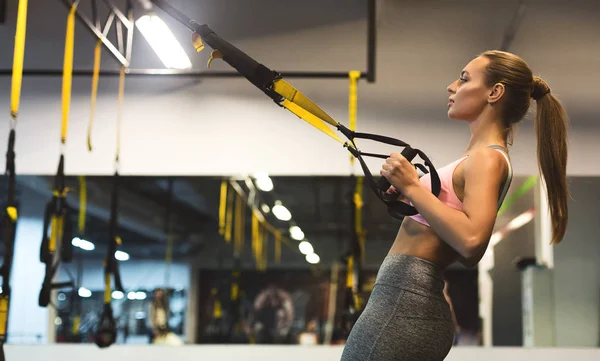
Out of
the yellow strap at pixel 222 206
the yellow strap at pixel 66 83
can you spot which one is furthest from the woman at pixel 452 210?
the yellow strap at pixel 222 206

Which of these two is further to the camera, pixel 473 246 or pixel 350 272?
pixel 350 272

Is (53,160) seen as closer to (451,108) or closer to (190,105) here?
(190,105)

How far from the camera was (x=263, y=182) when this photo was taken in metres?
5.53

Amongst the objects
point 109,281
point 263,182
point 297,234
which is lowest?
point 109,281

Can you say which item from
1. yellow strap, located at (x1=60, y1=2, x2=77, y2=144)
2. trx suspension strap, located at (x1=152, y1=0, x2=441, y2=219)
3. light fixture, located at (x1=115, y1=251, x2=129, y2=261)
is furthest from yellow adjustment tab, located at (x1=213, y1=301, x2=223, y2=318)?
trx suspension strap, located at (x1=152, y1=0, x2=441, y2=219)

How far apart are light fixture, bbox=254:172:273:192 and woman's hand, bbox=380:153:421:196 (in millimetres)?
3803

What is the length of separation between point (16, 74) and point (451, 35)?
144 inches

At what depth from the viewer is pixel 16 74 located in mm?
2824

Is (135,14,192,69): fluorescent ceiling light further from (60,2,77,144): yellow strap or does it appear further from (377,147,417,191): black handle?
(377,147,417,191): black handle

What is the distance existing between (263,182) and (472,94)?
3750 mm

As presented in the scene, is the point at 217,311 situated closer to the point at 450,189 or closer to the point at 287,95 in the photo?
the point at 287,95

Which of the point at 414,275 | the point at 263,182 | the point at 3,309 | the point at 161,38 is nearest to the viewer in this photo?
the point at 414,275

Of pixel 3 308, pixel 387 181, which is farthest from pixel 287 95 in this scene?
pixel 3 308

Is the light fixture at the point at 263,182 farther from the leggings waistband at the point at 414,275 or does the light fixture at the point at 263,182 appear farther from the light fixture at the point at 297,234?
the leggings waistband at the point at 414,275
